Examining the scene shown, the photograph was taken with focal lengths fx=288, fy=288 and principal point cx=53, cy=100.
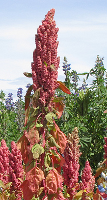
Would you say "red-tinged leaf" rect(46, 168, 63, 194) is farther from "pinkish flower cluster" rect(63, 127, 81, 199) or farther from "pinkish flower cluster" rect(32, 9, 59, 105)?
"pinkish flower cluster" rect(32, 9, 59, 105)

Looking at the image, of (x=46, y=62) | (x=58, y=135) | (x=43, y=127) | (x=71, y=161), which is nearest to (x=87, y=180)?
(x=71, y=161)

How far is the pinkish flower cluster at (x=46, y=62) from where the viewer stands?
226 centimetres

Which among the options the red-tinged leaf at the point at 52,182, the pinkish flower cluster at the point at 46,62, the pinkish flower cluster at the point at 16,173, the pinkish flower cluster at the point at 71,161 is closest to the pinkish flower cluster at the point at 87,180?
the pinkish flower cluster at the point at 71,161

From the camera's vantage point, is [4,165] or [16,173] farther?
[4,165]

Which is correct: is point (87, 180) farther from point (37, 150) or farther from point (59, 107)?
point (37, 150)

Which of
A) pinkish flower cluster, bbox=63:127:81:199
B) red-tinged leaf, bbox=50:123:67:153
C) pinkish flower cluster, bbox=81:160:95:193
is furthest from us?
pinkish flower cluster, bbox=81:160:95:193

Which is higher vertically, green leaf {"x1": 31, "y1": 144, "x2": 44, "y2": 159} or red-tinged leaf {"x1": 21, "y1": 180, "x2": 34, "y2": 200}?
green leaf {"x1": 31, "y1": 144, "x2": 44, "y2": 159}

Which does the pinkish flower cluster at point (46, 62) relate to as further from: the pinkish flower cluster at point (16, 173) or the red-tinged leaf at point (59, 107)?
the pinkish flower cluster at point (16, 173)

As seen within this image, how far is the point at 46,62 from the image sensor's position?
229 cm

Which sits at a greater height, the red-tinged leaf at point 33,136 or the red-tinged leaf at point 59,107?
the red-tinged leaf at point 59,107

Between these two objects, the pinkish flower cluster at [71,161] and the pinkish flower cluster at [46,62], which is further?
the pinkish flower cluster at [71,161]

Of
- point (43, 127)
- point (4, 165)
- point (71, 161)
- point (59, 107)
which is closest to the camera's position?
point (43, 127)

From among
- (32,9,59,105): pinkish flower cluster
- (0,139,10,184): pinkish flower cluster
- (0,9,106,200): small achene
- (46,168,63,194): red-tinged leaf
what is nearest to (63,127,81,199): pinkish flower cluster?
(0,9,106,200): small achene

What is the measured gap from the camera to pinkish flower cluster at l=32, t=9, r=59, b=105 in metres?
2.26
